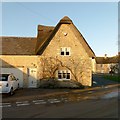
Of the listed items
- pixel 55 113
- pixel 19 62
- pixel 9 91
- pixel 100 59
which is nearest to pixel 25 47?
pixel 19 62

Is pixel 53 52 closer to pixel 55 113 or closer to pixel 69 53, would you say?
pixel 69 53

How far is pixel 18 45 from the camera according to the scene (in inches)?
1249

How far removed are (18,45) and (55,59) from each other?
15.4 feet

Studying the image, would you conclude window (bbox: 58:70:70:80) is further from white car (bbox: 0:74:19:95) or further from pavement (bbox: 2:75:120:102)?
white car (bbox: 0:74:19:95)

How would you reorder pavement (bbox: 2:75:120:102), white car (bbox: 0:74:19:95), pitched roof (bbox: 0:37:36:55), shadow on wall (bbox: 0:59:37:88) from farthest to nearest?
pitched roof (bbox: 0:37:36:55) → shadow on wall (bbox: 0:59:37:88) → white car (bbox: 0:74:19:95) → pavement (bbox: 2:75:120:102)

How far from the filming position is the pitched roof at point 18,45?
98.4 feet

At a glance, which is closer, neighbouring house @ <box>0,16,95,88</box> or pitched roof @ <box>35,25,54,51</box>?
neighbouring house @ <box>0,16,95,88</box>

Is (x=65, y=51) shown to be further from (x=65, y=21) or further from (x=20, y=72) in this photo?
(x=20, y=72)

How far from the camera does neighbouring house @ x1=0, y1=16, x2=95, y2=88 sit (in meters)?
29.5

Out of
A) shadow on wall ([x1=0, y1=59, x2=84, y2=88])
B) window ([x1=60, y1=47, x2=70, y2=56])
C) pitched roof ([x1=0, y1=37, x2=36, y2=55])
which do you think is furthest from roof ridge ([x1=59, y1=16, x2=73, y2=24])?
shadow on wall ([x1=0, y1=59, x2=84, y2=88])

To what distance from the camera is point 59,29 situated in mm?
30750

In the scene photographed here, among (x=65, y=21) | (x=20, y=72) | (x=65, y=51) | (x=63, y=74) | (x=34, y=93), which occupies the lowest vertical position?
(x=34, y=93)

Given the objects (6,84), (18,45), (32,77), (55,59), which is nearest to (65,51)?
(55,59)

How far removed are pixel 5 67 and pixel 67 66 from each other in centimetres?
650
